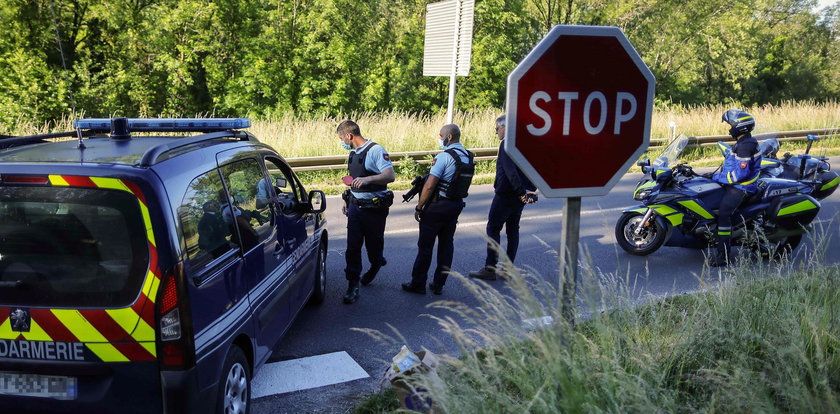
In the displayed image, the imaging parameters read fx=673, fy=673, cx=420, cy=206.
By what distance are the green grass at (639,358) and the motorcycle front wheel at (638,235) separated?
3434 mm

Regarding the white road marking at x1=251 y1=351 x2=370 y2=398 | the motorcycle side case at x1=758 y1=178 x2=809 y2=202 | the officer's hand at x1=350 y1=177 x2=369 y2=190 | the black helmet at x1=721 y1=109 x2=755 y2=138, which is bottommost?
the white road marking at x1=251 y1=351 x2=370 y2=398

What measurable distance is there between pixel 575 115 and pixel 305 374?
2.91m

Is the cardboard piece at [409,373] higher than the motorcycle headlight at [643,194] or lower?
lower

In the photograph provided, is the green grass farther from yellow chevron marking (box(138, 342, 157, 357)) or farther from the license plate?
the license plate

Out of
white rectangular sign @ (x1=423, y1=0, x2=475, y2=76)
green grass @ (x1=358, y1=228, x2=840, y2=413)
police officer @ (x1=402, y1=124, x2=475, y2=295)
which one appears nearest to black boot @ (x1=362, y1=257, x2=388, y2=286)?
police officer @ (x1=402, y1=124, x2=475, y2=295)

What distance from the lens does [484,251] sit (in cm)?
811

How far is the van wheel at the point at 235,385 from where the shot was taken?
348 cm

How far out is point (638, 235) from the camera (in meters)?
7.90

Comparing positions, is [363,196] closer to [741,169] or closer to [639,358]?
[639,358]

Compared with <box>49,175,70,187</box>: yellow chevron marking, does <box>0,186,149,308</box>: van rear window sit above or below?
below

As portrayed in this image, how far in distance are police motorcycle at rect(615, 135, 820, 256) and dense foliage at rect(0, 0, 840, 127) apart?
17.9 meters

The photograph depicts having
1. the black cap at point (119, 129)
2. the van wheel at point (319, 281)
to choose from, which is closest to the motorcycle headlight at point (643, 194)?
the van wheel at point (319, 281)

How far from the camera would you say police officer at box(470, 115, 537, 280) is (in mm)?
6688

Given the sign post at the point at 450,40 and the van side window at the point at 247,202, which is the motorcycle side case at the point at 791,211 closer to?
the van side window at the point at 247,202
